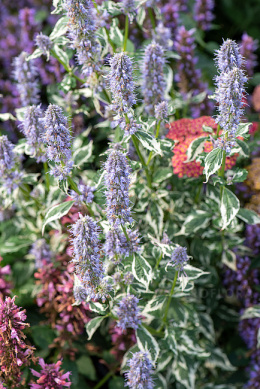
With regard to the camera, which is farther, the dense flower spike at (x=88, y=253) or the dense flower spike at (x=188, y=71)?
the dense flower spike at (x=188, y=71)

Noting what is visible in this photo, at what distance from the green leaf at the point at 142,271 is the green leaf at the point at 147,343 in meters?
0.34

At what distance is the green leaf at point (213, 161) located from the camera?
5.95 ft

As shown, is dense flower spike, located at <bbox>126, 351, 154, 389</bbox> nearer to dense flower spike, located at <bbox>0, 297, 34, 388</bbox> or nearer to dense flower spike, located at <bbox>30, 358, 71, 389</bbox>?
dense flower spike, located at <bbox>30, 358, 71, 389</bbox>

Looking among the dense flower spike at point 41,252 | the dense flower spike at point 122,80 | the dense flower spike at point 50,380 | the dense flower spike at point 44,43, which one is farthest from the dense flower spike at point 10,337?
the dense flower spike at point 44,43

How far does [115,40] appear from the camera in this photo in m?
2.46

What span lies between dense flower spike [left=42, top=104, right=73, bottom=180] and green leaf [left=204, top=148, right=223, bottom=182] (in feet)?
1.96

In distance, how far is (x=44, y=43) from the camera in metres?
2.25

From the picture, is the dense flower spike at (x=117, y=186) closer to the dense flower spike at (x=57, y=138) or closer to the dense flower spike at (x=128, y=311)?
the dense flower spike at (x=57, y=138)

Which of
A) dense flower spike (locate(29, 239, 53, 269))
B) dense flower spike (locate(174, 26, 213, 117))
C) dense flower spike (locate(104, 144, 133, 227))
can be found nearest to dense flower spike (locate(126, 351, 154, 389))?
dense flower spike (locate(104, 144, 133, 227))

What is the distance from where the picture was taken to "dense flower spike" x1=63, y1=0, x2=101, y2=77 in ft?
6.22

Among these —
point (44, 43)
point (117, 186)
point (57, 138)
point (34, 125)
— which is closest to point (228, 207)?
point (117, 186)

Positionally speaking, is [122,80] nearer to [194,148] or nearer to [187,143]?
[194,148]

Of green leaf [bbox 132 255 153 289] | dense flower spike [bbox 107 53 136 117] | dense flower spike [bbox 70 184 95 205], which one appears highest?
dense flower spike [bbox 107 53 136 117]

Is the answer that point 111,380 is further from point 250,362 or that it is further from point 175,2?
point 175,2
